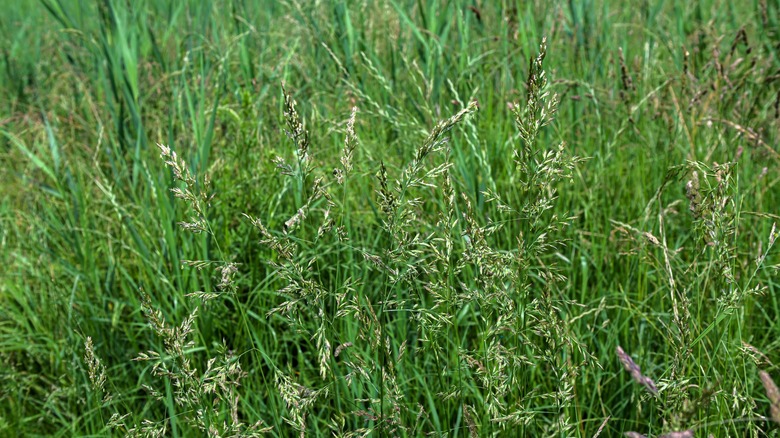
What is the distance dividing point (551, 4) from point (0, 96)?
3.13 m

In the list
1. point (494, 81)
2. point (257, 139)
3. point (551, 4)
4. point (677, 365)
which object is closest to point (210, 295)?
point (677, 365)

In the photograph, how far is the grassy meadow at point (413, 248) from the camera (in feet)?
4.35

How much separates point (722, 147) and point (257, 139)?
1.41 m

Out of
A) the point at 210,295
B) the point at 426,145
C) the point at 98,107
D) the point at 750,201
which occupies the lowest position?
the point at 750,201

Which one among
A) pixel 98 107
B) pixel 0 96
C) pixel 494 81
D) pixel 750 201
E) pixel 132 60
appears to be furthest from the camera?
pixel 0 96

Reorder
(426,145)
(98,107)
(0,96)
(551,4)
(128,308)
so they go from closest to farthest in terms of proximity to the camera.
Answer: (426,145) → (128,308) → (551,4) → (98,107) → (0,96)

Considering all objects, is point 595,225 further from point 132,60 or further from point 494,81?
point 132,60

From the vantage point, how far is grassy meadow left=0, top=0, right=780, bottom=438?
133 cm

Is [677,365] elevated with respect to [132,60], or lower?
lower

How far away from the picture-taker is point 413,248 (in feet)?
6.73

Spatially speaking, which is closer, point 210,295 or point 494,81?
point 210,295

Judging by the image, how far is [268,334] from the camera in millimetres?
1962

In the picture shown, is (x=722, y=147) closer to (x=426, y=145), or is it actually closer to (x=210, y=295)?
(x=426, y=145)

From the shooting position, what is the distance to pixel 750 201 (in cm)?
211
